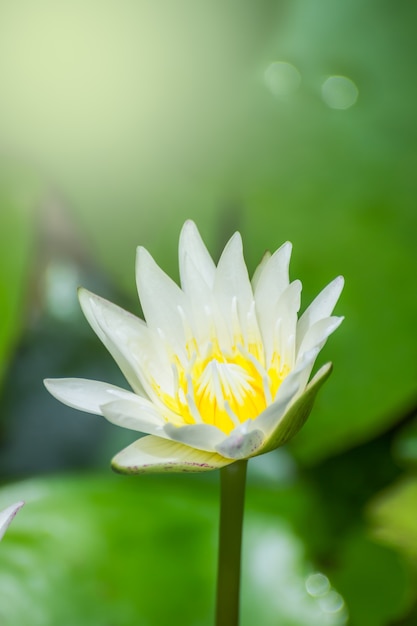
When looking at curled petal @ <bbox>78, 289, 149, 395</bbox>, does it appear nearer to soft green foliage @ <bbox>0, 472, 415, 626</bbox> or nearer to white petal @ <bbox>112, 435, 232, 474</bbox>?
white petal @ <bbox>112, 435, 232, 474</bbox>

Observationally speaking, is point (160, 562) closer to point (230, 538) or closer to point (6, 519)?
point (230, 538)

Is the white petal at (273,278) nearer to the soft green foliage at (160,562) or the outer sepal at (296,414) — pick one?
the outer sepal at (296,414)

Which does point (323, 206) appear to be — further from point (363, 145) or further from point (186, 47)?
point (186, 47)

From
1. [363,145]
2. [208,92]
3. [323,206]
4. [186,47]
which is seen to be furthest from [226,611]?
[186,47]

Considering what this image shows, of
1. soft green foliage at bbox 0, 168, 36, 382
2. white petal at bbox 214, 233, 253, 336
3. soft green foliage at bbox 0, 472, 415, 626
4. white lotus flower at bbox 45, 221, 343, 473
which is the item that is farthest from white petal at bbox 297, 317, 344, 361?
soft green foliage at bbox 0, 168, 36, 382

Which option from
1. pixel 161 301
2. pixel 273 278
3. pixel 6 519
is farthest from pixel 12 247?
pixel 6 519

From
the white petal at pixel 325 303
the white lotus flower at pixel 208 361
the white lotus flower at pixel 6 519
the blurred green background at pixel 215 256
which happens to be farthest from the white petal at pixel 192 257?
the blurred green background at pixel 215 256
